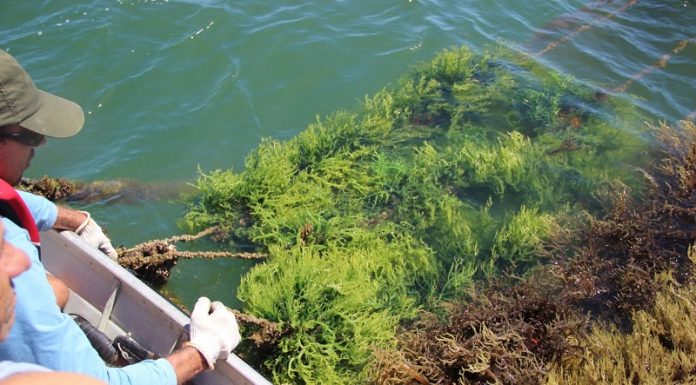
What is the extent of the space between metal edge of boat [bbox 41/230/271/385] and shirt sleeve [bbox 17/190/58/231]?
32 centimetres

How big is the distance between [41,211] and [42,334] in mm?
1934

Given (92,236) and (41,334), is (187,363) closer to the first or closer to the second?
(41,334)

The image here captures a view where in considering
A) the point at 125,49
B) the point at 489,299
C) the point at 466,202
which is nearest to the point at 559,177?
the point at 466,202

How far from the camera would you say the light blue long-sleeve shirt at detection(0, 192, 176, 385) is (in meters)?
2.31

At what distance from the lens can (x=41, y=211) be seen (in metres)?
4.04

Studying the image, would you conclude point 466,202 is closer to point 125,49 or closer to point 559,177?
point 559,177

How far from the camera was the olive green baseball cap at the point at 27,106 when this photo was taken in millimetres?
2887

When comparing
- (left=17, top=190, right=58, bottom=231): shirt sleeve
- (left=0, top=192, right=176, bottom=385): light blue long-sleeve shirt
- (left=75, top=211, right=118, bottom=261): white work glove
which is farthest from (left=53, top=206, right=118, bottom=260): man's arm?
(left=0, top=192, right=176, bottom=385): light blue long-sleeve shirt

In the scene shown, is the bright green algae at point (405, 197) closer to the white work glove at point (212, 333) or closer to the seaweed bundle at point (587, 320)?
the seaweed bundle at point (587, 320)

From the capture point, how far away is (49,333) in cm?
239

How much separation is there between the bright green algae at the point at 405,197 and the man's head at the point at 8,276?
258 centimetres

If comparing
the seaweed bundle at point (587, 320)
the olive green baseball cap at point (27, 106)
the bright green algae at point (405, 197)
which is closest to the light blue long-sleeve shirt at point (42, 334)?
the olive green baseball cap at point (27, 106)

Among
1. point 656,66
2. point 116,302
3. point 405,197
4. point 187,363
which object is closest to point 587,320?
point 405,197

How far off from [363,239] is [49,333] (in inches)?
131
